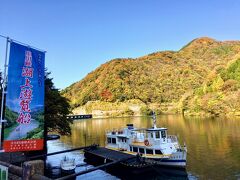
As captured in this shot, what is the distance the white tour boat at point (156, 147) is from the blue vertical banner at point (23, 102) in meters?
19.7

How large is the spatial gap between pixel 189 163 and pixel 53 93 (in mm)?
25280

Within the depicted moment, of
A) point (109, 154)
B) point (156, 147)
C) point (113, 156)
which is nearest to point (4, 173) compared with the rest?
point (156, 147)

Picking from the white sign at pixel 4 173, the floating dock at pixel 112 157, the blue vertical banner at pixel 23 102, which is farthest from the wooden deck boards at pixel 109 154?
the white sign at pixel 4 173

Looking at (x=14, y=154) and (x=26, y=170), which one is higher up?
(x=26, y=170)

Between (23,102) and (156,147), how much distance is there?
79.8 ft

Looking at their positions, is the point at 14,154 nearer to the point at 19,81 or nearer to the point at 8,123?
the point at 8,123

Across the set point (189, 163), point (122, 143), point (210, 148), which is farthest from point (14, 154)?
point (210, 148)

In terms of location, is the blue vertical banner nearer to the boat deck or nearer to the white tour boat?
the boat deck

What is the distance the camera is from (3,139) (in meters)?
14.4

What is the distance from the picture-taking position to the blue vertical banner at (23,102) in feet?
48.1

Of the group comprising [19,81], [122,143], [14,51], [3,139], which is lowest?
[122,143]

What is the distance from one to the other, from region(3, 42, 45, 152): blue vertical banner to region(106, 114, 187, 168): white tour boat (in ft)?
64.7

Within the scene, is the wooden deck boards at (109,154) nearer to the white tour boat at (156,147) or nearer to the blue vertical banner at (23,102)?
the white tour boat at (156,147)

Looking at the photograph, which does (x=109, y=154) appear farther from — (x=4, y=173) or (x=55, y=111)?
(x=4, y=173)
